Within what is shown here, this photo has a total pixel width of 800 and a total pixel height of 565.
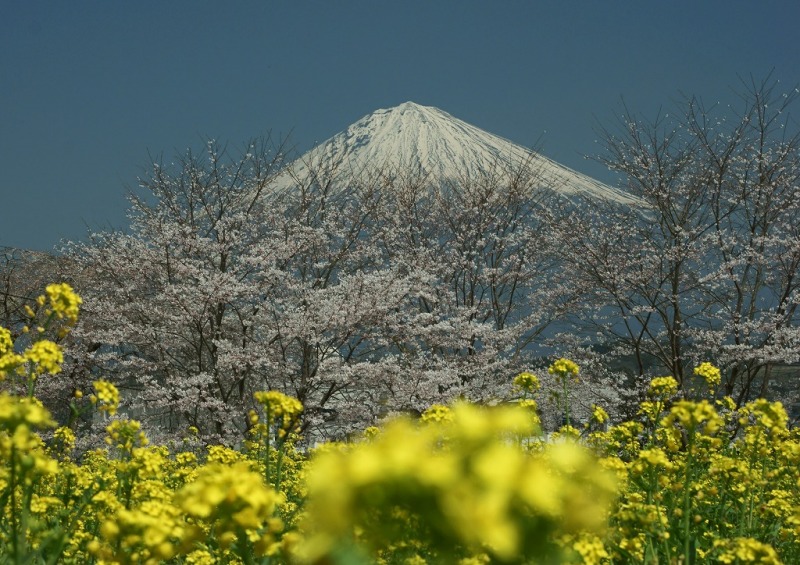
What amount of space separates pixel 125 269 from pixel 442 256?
21.5 feet

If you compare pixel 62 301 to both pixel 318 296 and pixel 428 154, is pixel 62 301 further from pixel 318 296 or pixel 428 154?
pixel 428 154

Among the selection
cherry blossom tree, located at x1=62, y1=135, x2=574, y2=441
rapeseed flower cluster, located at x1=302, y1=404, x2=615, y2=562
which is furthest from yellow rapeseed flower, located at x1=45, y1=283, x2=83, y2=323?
cherry blossom tree, located at x1=62, y1=135, x2=574, y2=441

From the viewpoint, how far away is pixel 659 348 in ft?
42.9

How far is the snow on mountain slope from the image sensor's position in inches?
664

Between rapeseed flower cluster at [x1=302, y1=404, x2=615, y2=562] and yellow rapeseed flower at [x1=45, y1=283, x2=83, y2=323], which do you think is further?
yellow rapeseed flower at [x1=45, y1=283, x2=83, y2=323]

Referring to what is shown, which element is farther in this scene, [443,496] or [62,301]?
[62,301]

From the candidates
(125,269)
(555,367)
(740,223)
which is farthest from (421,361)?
(555,367)

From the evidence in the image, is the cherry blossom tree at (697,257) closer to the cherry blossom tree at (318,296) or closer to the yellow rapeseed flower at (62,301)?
the cherry blossom tree at (318,296)

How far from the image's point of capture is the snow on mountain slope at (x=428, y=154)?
16859 millimetres

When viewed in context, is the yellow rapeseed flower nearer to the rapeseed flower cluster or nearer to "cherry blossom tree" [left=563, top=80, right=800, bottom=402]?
the rapeseed flower cluster

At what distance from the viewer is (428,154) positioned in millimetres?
26344

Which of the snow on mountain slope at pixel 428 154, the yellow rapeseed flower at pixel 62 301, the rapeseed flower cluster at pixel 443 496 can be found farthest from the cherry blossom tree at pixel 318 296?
the rapeseed flower cluster at pixel 443 496

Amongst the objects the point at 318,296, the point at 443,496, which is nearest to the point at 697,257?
the point at 318,296

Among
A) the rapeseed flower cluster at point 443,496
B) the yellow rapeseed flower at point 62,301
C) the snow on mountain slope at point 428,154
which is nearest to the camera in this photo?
the rapeseed flower cluster at point 443,496
